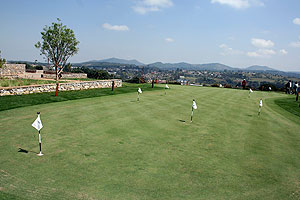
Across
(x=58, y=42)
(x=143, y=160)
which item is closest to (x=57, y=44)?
(x=58, y=42)

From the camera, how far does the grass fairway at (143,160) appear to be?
5676 mm

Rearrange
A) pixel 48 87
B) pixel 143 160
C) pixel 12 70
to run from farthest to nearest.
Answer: pixel 12 70 < pixel 48 87 < pixel 143 160

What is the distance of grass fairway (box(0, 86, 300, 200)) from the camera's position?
5.68 m

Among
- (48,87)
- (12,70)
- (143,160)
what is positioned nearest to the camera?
(143,160)

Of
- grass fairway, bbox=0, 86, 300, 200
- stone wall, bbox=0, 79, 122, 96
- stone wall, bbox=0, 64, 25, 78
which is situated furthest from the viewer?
stone wall, bbox=0, 64, 25, 78

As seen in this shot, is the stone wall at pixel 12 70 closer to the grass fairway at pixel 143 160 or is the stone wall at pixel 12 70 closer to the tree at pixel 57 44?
the tree at pixel 57 44

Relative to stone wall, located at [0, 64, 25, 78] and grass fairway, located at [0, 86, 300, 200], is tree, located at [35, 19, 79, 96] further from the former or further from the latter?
grass fairway, located at [0, 86, 300, 200]

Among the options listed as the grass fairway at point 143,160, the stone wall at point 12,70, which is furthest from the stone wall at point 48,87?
the stone wall at point 12,70

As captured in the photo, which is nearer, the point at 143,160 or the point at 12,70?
the point at 143,160

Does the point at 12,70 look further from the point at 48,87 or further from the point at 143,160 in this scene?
the point at 143,160

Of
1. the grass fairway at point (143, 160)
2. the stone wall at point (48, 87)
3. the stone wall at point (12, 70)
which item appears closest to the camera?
the grass fairway at point (143, 160)

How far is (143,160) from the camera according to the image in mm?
7418

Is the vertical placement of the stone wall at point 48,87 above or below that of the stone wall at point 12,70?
below

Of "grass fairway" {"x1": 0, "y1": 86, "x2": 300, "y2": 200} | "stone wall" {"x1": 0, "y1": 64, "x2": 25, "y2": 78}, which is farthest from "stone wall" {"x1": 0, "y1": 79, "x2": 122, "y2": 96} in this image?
"stone wall" {"x1": 0, "y1": 64, "x2": 25, "y2": 78}
